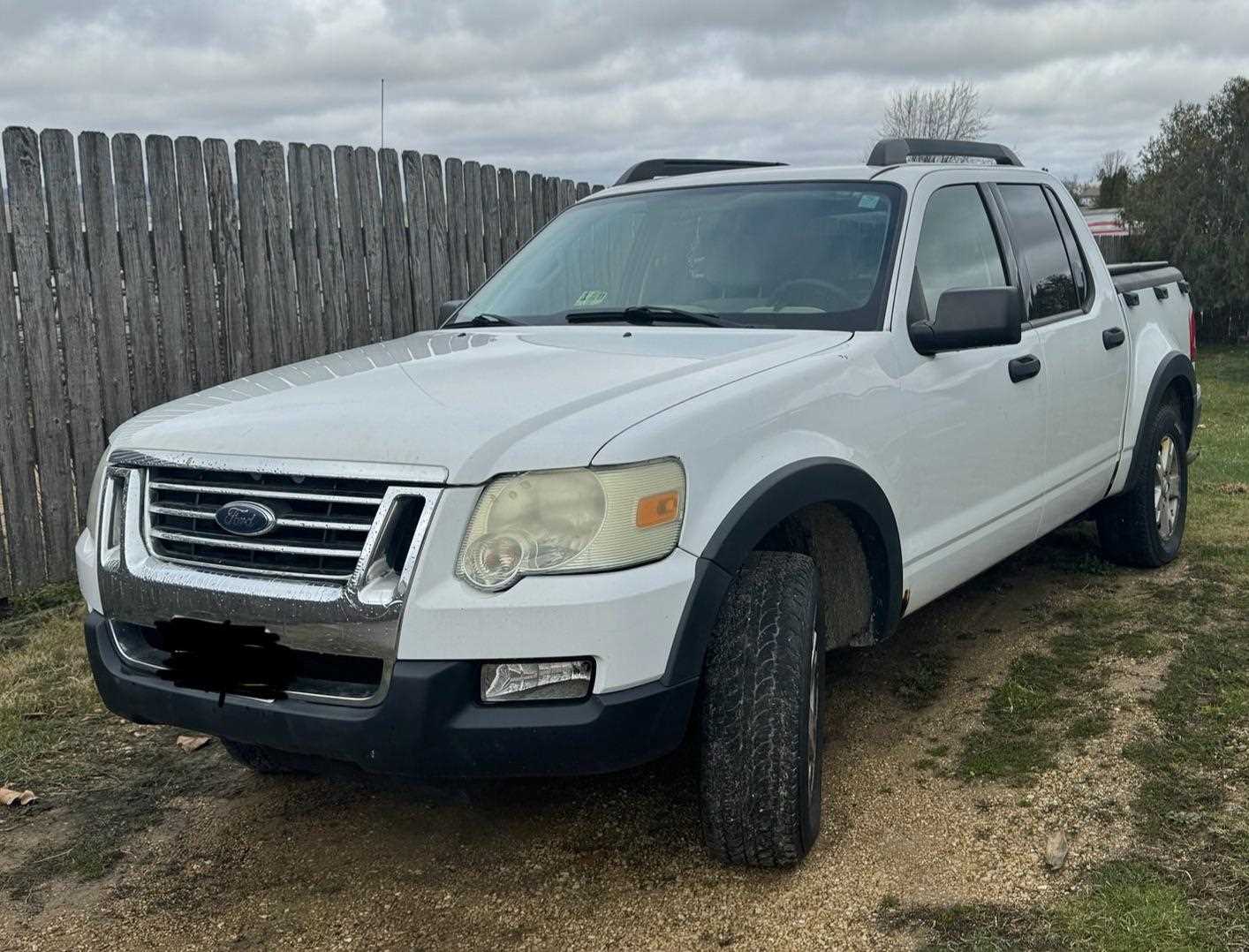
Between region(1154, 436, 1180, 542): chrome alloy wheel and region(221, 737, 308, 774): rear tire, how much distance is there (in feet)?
13.0

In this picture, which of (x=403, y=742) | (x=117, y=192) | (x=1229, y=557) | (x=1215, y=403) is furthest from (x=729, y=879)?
(x=1215, y=403)

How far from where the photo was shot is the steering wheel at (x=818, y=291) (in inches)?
151

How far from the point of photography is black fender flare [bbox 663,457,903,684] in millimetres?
2832

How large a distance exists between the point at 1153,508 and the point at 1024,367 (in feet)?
5.63

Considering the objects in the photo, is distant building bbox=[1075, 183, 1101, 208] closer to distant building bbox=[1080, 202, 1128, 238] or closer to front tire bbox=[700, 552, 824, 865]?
distant building bbox=[1080, 202, 1128, 238]

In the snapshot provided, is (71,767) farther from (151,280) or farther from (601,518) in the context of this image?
(151,280)

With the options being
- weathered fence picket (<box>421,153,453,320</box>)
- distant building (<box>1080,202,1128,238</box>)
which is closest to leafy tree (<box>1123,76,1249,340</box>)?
distant building (<box>1080,202,1128,238</box>)

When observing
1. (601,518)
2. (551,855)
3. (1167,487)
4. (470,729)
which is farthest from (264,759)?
(1167,487)

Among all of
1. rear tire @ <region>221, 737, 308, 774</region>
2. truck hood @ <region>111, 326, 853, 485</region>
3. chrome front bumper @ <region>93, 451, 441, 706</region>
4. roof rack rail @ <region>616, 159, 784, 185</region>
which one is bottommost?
rear tire @ <region>221, 737, 308, 774</region>

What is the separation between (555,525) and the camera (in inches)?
109

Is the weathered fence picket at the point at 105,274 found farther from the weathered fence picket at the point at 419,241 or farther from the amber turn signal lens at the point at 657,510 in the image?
the amber turn signal lens at the point at 657,510

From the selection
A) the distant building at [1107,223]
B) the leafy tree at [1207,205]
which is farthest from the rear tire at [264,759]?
the leafy tree at [1207,205]

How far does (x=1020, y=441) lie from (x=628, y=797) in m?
1.85

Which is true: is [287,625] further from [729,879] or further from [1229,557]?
[1229,557]
